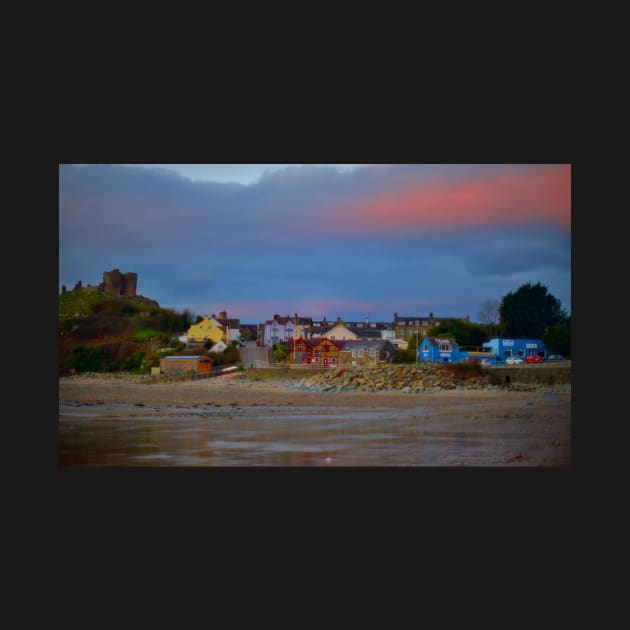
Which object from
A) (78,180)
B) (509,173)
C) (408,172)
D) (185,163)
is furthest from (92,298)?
(509,173)

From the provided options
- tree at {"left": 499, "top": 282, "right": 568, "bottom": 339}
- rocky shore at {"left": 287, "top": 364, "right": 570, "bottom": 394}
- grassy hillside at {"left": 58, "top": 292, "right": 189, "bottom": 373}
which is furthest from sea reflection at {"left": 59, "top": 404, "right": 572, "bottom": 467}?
tree at {"left": 499, "top": 282, "right": 568, "bottom": 339}

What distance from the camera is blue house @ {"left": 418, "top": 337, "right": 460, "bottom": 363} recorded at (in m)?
13.4

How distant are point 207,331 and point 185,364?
83 centimetres

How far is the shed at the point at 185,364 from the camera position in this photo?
1360 centimetres

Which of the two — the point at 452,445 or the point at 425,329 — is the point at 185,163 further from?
the point at 452,445

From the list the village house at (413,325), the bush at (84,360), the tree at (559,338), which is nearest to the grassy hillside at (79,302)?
the bush at (84,360)

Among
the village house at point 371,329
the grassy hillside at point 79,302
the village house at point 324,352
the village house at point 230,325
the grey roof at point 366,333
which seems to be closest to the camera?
the grassy hillside at point 79,302

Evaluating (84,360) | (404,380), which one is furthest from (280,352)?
(84,360)

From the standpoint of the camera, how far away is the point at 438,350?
535 inches

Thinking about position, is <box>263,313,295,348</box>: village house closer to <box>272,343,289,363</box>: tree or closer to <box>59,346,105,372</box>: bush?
<box>272,343,289,363</box>: tree

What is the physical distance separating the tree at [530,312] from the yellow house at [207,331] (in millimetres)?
4571

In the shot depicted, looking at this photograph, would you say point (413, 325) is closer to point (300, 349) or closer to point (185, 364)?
point (300, 349)

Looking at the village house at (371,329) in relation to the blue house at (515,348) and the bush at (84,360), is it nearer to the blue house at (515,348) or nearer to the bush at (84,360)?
the blue house at (515,348)

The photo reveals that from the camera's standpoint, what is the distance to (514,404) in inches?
523
